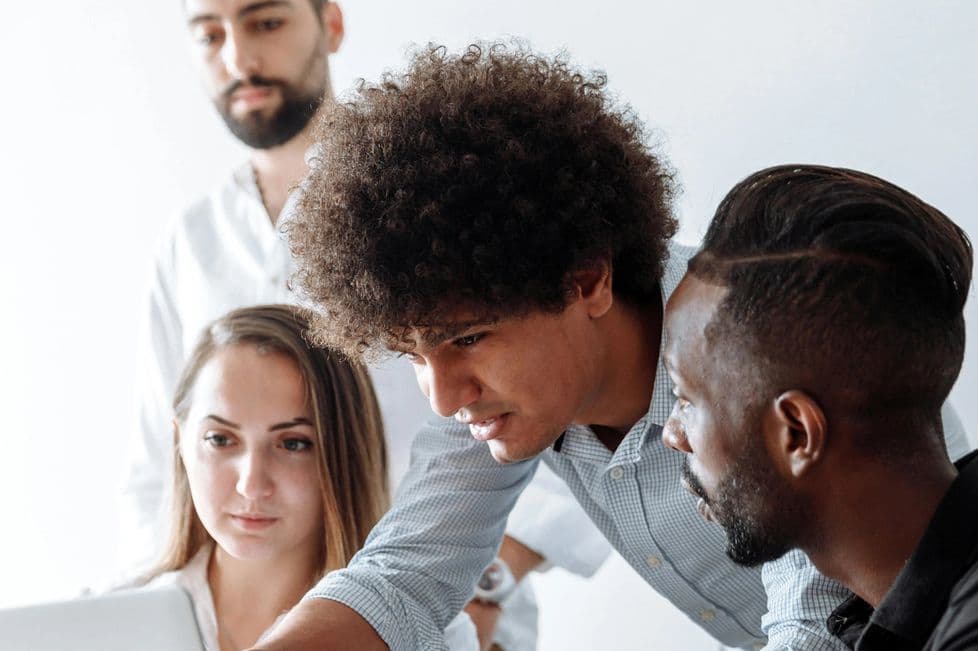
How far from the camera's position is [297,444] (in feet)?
5.65

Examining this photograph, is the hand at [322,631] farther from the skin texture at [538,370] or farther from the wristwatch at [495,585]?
the wristwatch at [495,585]

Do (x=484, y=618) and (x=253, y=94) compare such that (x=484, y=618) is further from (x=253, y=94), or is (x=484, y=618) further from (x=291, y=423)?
(x=253, y=94)

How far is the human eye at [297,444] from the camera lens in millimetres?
1718

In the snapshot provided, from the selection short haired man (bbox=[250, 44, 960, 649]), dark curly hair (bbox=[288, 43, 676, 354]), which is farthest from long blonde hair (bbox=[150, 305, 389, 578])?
dark curly hair (bbox=[288, 43, 676, 354])

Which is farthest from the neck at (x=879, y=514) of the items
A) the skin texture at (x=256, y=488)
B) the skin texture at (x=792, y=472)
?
the skin texture at (x=256, y=488)

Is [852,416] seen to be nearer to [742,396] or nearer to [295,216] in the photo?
[742,396]

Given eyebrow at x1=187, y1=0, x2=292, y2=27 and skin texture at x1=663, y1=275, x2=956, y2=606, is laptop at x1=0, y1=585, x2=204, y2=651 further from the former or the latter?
eyebrow at x1=187, y1=0, x2=292, y2=27

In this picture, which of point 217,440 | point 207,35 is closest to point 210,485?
point 217,440

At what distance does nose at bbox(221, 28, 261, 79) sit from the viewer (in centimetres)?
196

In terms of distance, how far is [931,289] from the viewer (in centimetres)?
92

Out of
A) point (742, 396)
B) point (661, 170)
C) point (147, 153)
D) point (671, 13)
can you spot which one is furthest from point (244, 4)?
point (742, 396)

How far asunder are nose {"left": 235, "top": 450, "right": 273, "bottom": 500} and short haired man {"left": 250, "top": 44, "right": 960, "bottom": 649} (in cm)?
32

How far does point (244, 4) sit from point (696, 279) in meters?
1.16

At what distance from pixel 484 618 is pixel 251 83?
2.89 ft
